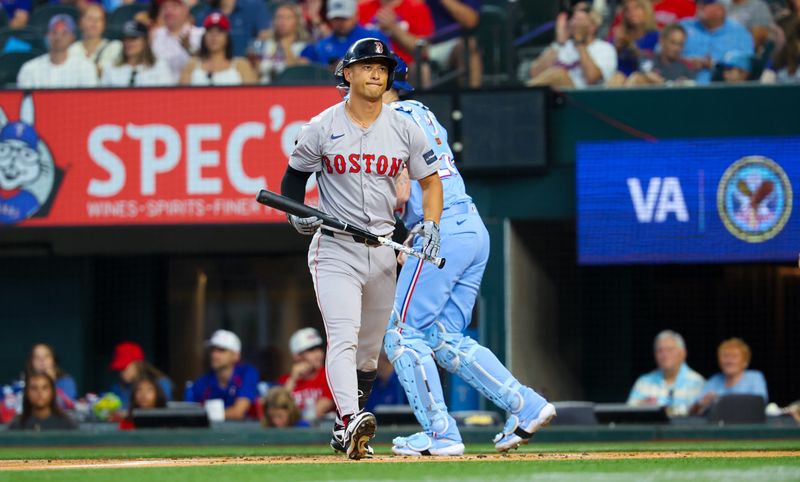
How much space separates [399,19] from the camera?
43.1 feet

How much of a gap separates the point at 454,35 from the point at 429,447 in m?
6.59

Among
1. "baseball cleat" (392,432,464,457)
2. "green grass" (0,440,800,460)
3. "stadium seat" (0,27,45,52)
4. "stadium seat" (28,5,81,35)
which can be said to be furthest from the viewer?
"stadium seat" (28,5,81,35)

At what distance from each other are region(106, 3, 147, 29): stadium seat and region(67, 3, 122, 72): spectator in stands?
15.0 inches

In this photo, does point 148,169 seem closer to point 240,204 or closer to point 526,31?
point 240,204

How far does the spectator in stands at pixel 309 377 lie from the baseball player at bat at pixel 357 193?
16.3ft

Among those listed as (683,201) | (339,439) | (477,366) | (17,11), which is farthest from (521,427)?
(17,11)

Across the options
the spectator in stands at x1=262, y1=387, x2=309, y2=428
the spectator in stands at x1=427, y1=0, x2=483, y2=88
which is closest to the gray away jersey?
the spectator in stands at x1=262, y1=387, x2=309, y2=428

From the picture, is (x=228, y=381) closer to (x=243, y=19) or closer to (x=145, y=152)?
(x=145, y=152)

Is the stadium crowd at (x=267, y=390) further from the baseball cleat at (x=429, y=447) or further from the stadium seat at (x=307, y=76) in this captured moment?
the baseball cleat at (x=429, y=447)

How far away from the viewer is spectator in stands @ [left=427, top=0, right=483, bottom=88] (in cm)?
1243

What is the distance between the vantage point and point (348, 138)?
6.45 metres

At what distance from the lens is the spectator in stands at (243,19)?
1319 centimetres

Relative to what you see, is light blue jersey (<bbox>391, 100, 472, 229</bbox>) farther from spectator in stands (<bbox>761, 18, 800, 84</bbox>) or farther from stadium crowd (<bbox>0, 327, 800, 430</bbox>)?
spectator in stands (<bbox>761, 18, 800, 84</bbox>)

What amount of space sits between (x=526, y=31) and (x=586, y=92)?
0.73 metres
